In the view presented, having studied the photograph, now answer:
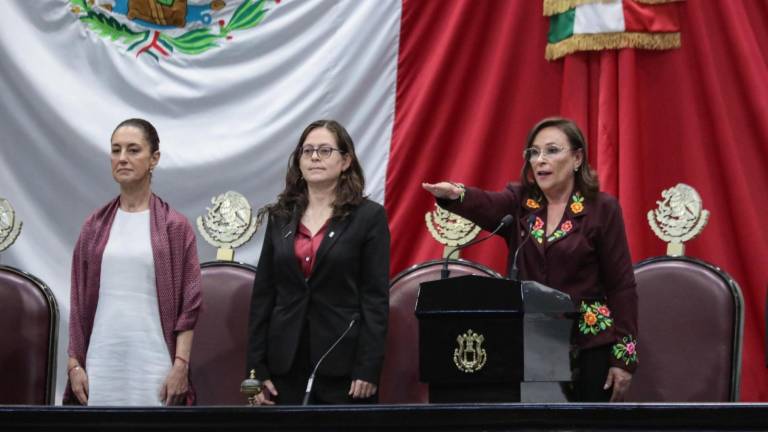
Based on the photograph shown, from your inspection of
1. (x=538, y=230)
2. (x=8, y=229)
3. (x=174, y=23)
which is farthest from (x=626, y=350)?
(x=174, y=23)

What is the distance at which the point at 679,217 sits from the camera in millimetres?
3271

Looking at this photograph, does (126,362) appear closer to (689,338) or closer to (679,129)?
(689,338)

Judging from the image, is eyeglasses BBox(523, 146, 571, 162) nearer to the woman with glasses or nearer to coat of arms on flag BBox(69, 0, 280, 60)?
the woman with glasses

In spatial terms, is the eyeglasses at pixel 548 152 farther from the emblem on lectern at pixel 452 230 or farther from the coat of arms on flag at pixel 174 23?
the coat of arms on flag at pixel 174 23

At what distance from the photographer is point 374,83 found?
396 cm

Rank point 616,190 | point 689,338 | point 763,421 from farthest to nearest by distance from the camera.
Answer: point 616,190
point 689,338
point 763,421

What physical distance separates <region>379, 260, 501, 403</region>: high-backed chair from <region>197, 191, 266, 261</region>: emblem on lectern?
0.51 meters

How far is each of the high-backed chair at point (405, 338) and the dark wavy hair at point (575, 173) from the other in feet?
1.27

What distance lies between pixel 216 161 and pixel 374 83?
2.14 ft

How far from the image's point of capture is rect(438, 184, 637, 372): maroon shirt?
2.82 meters

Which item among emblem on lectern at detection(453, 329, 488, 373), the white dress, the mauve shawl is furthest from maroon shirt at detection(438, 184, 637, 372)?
the white dress

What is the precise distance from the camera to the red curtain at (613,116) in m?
3.63

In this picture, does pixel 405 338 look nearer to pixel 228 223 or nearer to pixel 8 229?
pixel 228 223

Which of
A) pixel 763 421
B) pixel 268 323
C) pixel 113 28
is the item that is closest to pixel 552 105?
pixel 268 323
